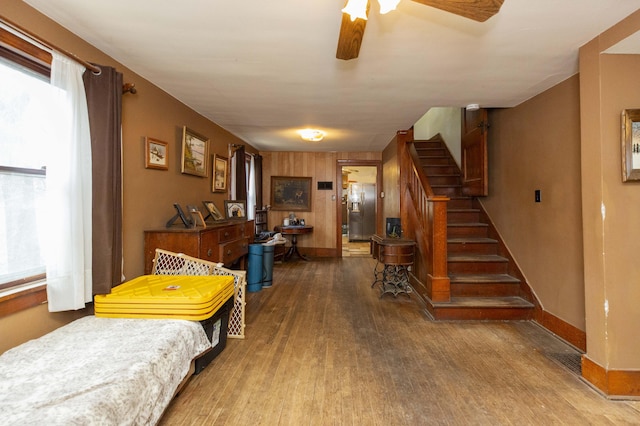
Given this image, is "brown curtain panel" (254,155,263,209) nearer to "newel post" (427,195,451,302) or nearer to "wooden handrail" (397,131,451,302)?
"wooden handrail" (397,131,451,302)

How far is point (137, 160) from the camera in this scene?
253cm

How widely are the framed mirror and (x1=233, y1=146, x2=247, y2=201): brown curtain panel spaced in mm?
4452

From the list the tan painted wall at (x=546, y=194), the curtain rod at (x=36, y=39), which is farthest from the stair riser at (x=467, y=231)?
the curtain rod at (x=36, y=39)

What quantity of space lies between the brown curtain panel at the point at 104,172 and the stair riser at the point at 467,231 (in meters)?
3.80

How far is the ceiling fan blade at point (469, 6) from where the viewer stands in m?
1.28

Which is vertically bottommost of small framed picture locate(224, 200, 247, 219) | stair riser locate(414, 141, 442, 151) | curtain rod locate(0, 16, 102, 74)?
small framed picture locate(224, 200, 247, 219)

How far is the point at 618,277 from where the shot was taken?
1.92 meters

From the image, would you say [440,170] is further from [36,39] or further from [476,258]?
[36,39]

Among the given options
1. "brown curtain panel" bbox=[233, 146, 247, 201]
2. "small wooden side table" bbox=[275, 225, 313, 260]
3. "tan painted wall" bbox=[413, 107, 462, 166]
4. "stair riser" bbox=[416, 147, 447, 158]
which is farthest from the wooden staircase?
"brown curtain panel" bbox=[233, 146, 247, 201]

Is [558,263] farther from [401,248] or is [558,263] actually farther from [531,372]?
[401,248]

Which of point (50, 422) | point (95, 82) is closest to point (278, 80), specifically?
point (95, 82)

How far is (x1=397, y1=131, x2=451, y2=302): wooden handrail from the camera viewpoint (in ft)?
10.6

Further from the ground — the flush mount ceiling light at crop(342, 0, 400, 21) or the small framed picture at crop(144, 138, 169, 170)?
the flush mount ceiling light at crop(342, 0, 400, 21)

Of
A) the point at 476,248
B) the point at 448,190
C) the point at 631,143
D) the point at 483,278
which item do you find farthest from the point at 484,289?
the point at 631,143
